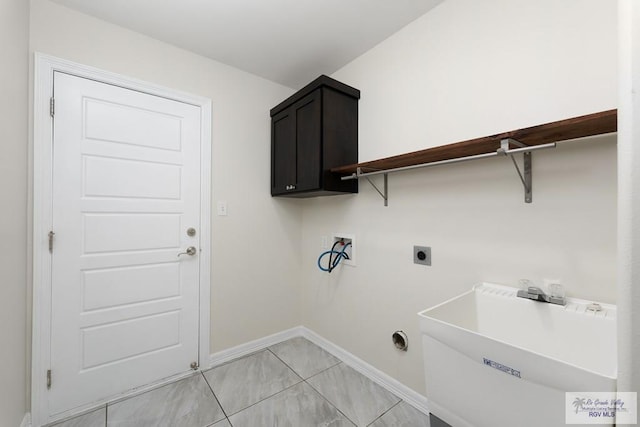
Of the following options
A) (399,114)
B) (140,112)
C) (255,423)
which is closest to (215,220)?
(140,112)

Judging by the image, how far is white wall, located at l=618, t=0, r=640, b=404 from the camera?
51cm

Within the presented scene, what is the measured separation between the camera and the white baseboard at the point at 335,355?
5.35ft

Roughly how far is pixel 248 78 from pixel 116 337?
2189 mm

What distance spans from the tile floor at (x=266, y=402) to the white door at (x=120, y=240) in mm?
180

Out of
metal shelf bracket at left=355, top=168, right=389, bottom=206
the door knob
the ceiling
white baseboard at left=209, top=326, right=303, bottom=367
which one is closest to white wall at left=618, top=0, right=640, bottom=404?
metal shelf bracket at left=355, top=168, right=389, bottom=206

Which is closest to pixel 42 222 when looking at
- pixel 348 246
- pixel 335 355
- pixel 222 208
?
pixel 222 208

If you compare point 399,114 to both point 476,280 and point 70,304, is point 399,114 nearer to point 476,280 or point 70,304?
point 476,280

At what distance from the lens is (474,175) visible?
1394 mm

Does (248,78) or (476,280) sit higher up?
(248,78)

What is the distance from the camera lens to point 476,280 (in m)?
1.38

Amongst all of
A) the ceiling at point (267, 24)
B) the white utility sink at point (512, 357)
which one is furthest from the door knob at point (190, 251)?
the white utility sink at point (512, 357)

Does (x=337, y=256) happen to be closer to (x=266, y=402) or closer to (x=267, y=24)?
(x=266, y=402)

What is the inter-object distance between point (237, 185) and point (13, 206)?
1.26 meters

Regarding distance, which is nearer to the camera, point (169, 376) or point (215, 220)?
point (169, 376)
